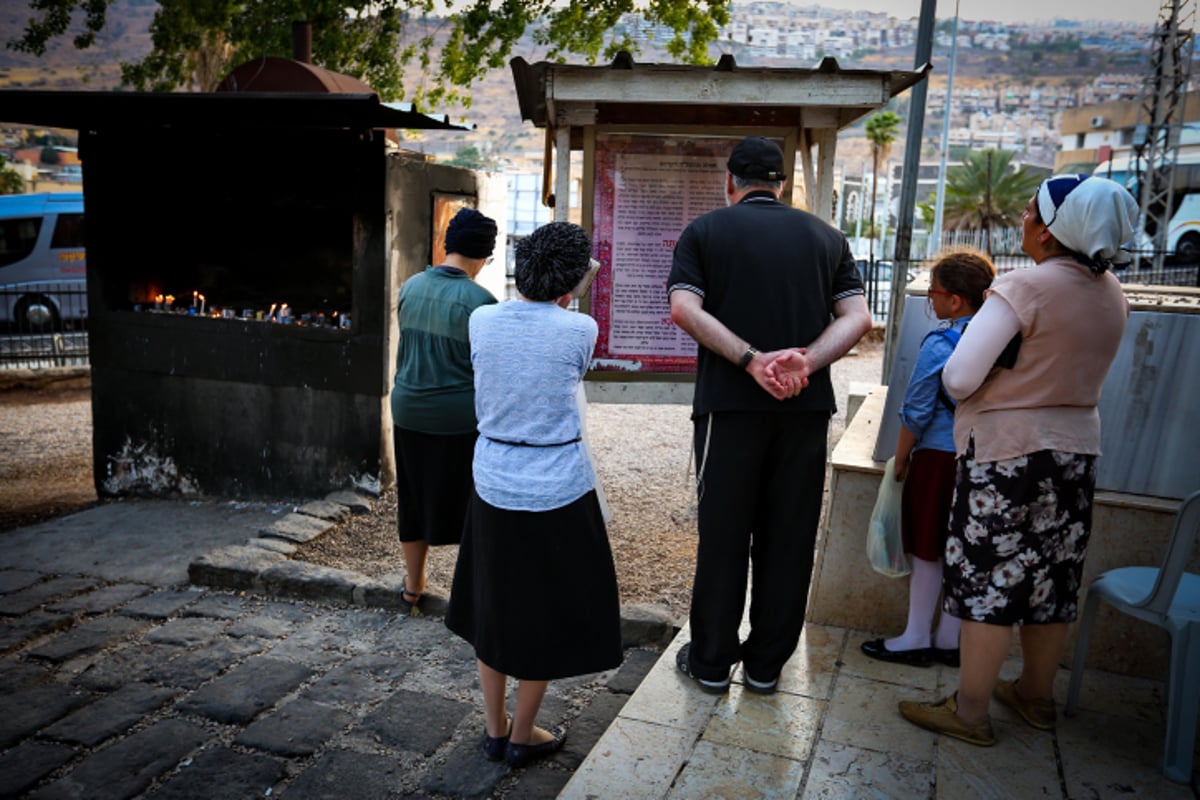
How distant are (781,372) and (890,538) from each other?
975 mm

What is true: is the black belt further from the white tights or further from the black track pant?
the white tights

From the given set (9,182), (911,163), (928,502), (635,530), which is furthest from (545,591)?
(9,182)

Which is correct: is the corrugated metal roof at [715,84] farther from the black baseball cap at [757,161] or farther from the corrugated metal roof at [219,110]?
the corrugated metal roof at [219,110]

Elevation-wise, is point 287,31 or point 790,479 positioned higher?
point 287,31

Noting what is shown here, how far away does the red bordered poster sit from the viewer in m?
4.64

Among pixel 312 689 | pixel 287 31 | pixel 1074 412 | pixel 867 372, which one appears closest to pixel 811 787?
pixel 1074 412

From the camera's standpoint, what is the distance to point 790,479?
3240 mm

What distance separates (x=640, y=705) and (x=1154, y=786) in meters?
1.64

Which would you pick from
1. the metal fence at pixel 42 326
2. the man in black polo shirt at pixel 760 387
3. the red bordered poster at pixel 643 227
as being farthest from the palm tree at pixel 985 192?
the man in black polo shirt at pixel 760 387

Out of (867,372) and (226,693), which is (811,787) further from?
(867,372)

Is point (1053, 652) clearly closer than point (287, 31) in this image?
Yes

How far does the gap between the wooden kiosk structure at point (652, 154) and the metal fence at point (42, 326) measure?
39.8ft

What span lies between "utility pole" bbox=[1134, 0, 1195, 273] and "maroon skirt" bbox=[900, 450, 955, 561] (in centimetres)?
2364

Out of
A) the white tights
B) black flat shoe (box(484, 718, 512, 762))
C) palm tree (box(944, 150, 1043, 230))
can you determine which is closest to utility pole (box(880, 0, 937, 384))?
the white tights
